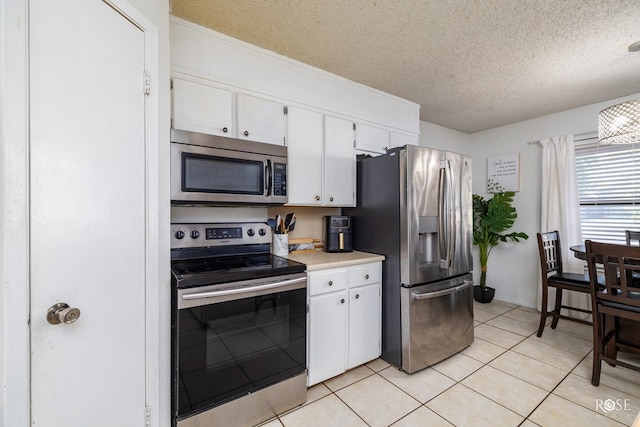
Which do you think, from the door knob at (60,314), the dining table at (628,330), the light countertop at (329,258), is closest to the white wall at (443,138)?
the light countertop at (329,258)

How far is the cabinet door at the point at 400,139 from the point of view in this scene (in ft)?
9.00

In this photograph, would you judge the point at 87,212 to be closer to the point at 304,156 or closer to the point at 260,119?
the point at 260,119

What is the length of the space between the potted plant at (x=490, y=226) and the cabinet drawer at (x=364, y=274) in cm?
226

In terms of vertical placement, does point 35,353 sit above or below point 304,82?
below

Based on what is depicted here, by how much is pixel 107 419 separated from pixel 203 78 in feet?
6.14

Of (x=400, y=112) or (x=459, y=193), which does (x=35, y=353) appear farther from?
(x=400, y=112)

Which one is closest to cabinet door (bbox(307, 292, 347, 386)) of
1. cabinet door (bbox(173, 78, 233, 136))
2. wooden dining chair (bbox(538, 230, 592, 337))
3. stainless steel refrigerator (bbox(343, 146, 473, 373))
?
stainless steel refrigerator (bbox(343, 146, 473, 373))

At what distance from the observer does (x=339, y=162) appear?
93.0 inches

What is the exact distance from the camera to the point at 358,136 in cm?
249

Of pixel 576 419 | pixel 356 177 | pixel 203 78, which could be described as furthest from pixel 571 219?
pixel 203 78

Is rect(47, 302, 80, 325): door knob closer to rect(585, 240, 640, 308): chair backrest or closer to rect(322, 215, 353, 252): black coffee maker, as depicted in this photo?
rect(322, 215, 353, 252): black coffee maker

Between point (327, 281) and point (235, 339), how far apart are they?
712 mm

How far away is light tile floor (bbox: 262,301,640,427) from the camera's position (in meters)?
1.60

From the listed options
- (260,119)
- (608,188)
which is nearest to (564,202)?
(608,188)
